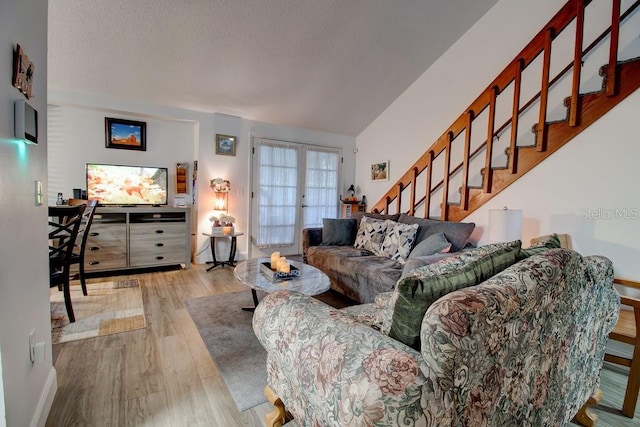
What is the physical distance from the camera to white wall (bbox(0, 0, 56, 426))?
1033mm

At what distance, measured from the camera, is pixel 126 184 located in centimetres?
394

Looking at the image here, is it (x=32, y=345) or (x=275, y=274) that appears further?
(x=275, y=274)

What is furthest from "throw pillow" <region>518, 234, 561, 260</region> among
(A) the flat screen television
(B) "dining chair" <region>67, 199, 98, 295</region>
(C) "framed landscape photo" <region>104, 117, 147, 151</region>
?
(C) "framed landscape photo" <region>104, 117, 147, 151</region>

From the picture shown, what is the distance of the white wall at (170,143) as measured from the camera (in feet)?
12.3

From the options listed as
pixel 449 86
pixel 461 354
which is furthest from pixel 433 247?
pixel 449 86

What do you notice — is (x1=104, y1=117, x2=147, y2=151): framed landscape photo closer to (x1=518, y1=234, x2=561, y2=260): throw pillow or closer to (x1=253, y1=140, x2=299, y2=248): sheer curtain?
(x1=253, y1=140, x2=299, y2=248): sheer curtain

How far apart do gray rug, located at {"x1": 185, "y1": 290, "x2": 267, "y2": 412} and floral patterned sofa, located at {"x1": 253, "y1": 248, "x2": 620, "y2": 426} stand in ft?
1.33

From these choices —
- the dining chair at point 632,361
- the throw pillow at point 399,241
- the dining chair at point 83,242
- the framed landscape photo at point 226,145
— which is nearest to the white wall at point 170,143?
the framed landscape photo at point 226,145

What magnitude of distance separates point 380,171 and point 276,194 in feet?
5.94

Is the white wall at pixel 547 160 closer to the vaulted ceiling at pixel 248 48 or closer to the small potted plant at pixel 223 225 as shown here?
the vaulted ceiling at pixel 248 48

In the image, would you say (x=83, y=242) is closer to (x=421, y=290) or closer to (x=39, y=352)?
(x=39, y=352)

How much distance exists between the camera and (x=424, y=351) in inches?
30.6

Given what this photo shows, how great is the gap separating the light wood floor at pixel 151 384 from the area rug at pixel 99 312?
0.13 metres

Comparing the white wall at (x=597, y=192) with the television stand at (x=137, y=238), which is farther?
the television stand at (x=137, y=238)
